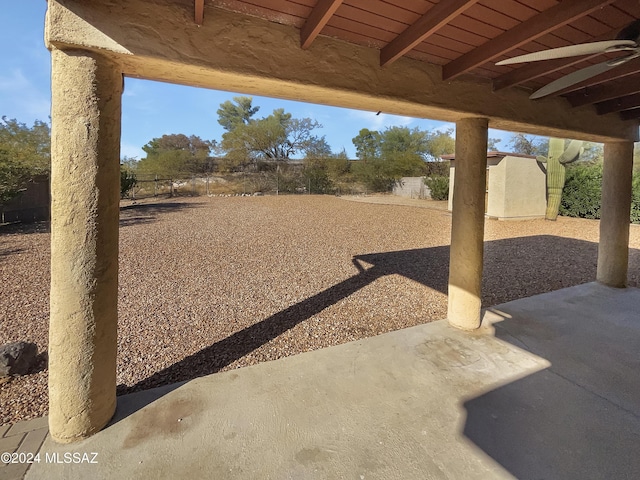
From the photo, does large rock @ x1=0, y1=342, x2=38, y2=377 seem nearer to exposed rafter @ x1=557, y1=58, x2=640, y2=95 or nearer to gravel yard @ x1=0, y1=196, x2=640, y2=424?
gravel yard @ x1=0, y1=196, x2=640, y2=424

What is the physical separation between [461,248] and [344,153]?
29.2 metres

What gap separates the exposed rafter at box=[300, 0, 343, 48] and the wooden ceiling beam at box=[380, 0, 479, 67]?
0.67 meters

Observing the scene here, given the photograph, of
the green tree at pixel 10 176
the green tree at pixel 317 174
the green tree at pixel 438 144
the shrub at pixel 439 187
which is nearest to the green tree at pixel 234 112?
the green tree at pixel 317 174

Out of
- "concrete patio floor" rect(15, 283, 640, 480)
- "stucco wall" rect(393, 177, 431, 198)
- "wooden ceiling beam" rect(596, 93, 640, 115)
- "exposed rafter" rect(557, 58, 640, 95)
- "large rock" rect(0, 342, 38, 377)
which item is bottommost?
"concrete patio floor" rect(15, 283, 640, 480)

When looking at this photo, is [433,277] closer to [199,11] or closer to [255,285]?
[255,285]

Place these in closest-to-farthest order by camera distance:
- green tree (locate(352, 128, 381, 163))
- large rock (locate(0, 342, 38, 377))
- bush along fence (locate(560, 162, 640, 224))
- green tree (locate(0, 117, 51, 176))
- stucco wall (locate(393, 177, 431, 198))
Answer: large rock (locate(0, 342, 38, 377)), green tree (locate(0, 117, 51, 176)), bush along fence (locate(560, 162, 640, 224)), stucco wall (locate(393, 177, 431, 198)), green tree (locate(352, 128, 381, 163))

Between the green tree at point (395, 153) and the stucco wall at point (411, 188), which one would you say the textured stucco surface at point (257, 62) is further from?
the green tree at point (395, 153)

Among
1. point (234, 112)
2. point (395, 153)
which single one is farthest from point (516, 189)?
point (234, 112)

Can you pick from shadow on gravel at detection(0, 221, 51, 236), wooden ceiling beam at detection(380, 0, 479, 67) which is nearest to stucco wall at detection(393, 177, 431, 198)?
shadow on gravel at detection(0, 221, 51, 236)

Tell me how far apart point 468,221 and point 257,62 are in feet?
8.33

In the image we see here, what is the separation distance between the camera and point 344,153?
3148 centimetres

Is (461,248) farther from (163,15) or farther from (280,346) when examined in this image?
(163,15)

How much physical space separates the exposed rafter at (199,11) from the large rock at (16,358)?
2875 millimetres

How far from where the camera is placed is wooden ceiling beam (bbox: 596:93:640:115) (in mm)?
3928
